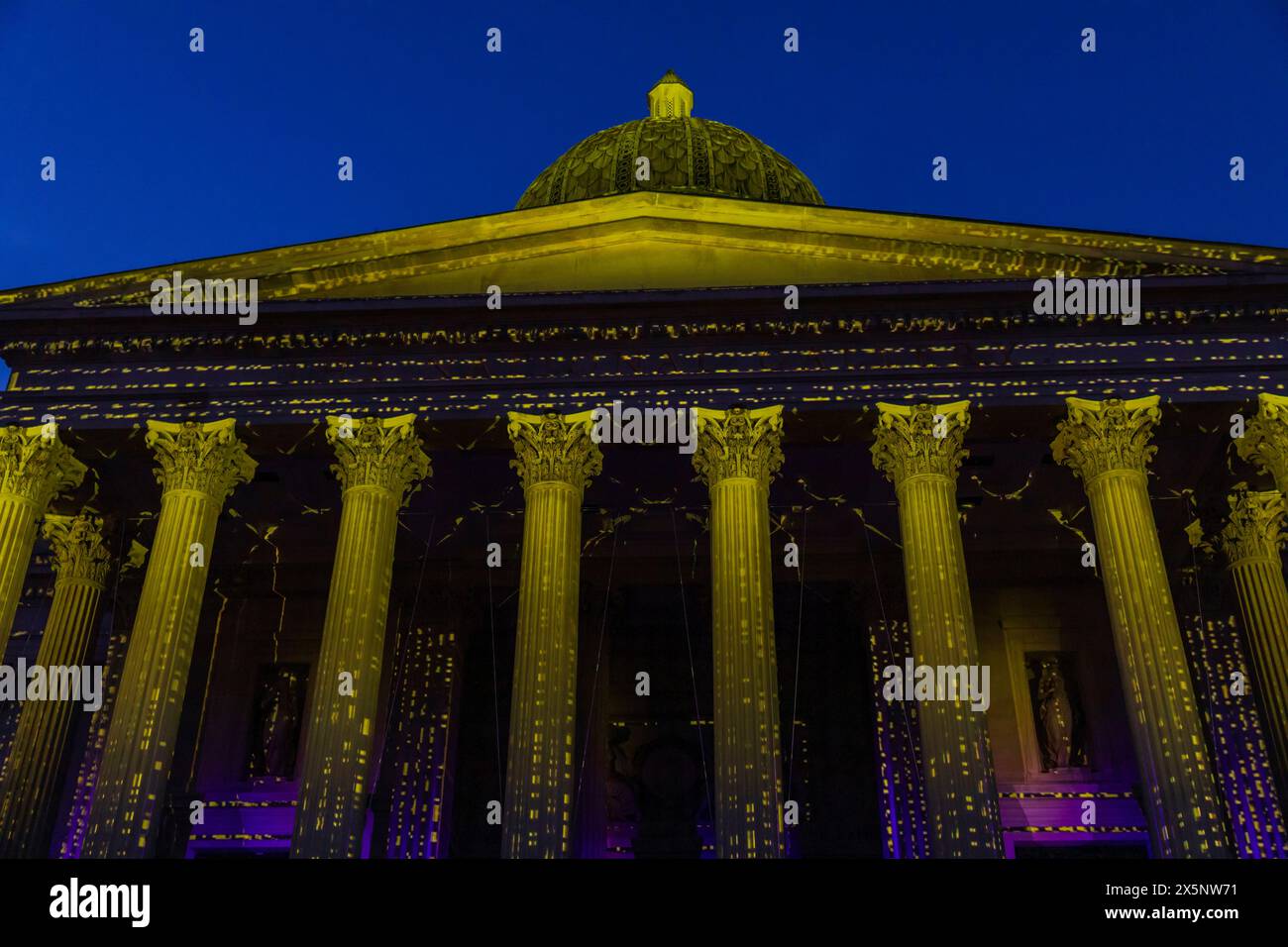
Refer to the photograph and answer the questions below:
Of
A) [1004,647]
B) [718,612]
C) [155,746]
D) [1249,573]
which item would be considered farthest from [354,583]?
[1249,573]

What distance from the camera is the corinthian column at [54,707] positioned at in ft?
74.7

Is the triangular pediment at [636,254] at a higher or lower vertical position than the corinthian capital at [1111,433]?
higher

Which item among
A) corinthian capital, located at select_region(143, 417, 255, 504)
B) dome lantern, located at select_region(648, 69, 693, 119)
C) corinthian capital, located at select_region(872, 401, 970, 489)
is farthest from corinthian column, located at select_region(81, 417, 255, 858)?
dome lantern, located at select_region(648, 69, 693, 119)

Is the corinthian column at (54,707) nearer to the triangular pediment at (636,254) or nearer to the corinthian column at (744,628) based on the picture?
the triangular pediment at (636,254)

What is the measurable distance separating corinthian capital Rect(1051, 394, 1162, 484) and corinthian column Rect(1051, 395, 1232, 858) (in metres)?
0.02

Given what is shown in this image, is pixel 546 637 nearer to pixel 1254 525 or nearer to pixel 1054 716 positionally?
pixel 1054 716

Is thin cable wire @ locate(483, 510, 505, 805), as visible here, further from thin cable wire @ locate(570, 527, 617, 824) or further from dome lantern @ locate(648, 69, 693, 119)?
dome lantern @ locate(648, 69, 693, 119)

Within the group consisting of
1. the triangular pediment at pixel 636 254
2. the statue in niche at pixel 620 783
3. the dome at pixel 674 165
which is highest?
the dome at pixel 674 165

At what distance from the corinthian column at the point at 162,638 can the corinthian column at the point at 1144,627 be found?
50.3 feet

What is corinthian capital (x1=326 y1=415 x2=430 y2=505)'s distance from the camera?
21672mm

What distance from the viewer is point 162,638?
20203mm

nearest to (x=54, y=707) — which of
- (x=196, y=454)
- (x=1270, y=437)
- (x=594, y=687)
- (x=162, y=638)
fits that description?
(x=162, y=638)

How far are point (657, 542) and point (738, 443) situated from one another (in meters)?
6.83

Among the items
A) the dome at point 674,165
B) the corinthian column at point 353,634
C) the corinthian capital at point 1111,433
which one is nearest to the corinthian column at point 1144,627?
the corinthian capital at point 1111,433
